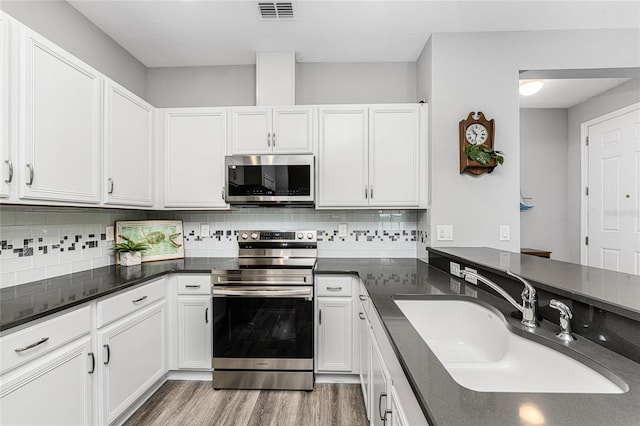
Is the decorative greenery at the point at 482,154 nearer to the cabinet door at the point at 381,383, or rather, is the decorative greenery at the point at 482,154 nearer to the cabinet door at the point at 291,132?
the cabinet door at the point at 291,132

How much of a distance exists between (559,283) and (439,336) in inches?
21.5

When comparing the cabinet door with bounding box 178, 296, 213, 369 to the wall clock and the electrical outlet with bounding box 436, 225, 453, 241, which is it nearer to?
the electrical outlet with bounding box 436, 225, 453, 241

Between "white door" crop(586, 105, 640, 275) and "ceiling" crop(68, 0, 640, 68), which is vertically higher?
"ceiling" crop(68, 0, 640, 68)

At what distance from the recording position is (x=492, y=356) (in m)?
1.22

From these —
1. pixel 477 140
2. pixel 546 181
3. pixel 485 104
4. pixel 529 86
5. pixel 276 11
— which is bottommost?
pixel 546 181

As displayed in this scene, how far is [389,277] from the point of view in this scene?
6.53 feet

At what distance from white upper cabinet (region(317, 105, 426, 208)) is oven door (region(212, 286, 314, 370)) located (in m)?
0.81

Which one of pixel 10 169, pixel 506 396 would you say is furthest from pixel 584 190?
pixel 10 169

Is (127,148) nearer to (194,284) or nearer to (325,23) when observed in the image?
(194,284)

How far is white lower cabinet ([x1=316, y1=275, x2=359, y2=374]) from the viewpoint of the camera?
2.29 metres

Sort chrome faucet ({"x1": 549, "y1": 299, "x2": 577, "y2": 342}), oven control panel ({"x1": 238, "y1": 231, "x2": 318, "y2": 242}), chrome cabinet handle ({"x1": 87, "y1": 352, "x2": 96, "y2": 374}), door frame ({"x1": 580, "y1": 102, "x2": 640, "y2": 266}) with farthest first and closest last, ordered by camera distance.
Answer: door frame ({"x1": 580, "y1": 102, "x2": 640, "y2": 266}), oven control panel ({"x1": 238, "y1": 231, "x2": 318, "y2": 242}), chrome cabinet handle ({"x1": 87, "y1": 352, "x2": 96, "y2": 374}), chrome faucet ({"x1": 549, "y1": 299, "x2": 577, "y2": 342})

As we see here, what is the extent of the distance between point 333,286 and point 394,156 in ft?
3.75

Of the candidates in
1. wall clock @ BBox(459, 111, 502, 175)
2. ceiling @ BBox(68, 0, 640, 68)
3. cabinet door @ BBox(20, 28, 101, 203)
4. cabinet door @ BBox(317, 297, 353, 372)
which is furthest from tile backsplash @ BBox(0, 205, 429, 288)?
ceiling @ BBox(68, 0, 640, 68)

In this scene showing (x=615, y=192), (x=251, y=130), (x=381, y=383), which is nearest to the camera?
(x=381, y=383)
